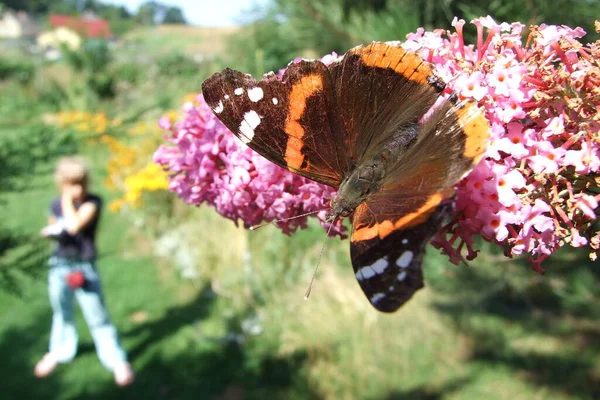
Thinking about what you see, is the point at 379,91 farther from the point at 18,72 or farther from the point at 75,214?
the point at 18,72

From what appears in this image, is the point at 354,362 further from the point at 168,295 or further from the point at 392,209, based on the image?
the point at 392,209

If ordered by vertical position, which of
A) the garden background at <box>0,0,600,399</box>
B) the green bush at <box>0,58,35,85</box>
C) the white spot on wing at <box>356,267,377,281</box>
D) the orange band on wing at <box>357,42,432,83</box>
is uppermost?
the orange band on wing at <box>357,42,432,83</box>

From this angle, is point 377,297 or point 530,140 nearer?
point 377,297

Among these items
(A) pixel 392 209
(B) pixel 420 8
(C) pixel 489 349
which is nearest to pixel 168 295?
(C) pixel 489 349

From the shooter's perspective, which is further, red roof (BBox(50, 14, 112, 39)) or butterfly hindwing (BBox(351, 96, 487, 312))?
red roof (BBox(50, 14, 112, 39))

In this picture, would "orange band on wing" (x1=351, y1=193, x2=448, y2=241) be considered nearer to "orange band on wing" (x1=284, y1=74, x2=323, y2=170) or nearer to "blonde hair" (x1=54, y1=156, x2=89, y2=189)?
"orange band on wing" (x1=284, y1=74, x2=323, y2=170)

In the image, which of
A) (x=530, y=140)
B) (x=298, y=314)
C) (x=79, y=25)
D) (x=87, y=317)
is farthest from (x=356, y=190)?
(x=79, y=25)

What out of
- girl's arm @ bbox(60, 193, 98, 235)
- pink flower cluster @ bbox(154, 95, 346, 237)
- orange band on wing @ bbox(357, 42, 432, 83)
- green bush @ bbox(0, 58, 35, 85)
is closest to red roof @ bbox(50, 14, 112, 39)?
green bush @ bbox(0, 58, 35, 85)
